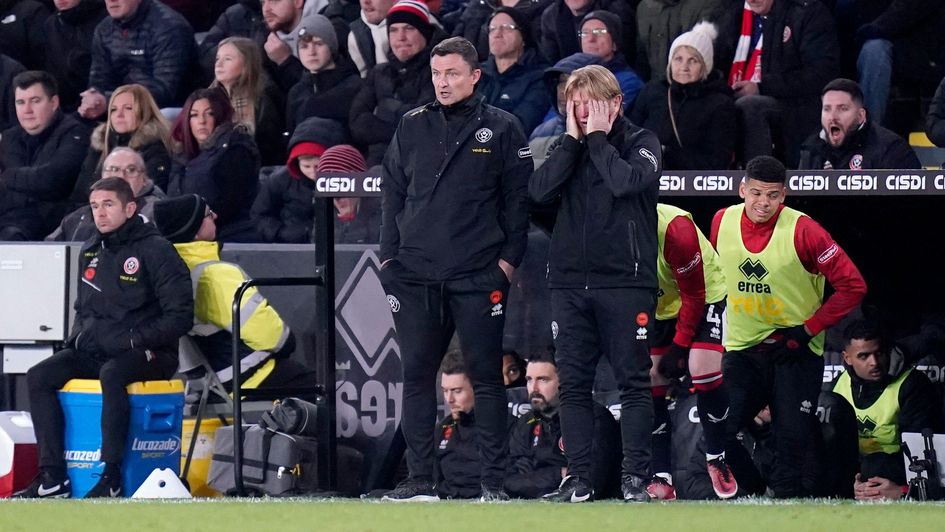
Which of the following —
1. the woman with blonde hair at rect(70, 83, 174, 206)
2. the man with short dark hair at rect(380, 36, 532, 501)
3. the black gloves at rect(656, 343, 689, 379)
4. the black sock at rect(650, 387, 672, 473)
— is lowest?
the black sock at rect(650, 387, 672, 473)

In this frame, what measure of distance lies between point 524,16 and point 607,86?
3.77 m

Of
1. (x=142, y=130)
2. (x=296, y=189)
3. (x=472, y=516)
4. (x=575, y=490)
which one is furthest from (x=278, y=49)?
(x=472, y=516)

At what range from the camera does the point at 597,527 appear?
584cm

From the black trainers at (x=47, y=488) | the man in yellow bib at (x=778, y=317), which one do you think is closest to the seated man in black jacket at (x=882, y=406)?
the man in yellow bib at (x=778, y=317)

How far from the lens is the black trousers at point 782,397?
308 inches

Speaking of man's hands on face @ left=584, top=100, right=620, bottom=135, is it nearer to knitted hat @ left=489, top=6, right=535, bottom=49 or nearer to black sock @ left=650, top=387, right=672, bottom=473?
black sock @ left=650, top=387, right=672, bottom=473

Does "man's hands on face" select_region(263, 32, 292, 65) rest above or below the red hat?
above

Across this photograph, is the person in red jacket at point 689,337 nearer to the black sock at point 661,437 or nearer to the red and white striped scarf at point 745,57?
the black sock at point 661,437

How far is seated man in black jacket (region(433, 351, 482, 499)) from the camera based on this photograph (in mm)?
8438

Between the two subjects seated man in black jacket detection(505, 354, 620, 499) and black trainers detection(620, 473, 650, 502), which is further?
seated man in black jacket detection(505, 354, 620, 499)

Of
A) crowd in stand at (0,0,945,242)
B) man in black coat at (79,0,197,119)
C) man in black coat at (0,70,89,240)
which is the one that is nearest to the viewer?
crowd in stand at (0,0,945,242)

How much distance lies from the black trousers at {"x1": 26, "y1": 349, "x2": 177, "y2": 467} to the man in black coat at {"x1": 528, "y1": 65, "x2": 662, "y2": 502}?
2771 mm

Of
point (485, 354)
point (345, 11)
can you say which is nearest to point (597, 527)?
point (485, 354)

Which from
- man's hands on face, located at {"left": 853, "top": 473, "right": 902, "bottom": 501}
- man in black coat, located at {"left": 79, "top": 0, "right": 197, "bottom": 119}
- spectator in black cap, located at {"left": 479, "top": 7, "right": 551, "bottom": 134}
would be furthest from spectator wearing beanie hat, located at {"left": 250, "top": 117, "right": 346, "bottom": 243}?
man's hands on face, located at {"left": 853, "top": 473, "right": 902, "bottom": 501}
